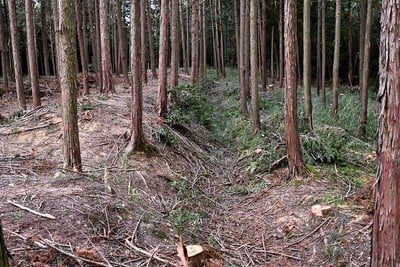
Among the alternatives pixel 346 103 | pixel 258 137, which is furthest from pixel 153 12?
pixel 258 137

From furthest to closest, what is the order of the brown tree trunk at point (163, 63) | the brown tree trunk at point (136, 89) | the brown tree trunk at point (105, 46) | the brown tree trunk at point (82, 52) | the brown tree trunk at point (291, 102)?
the brown tree trunk at point (82, 52)
the brown tree trunk at point (105, 46)
the brown tree trunk at point (163, 63)
the brown tree trunk at point (136, 89)
the brown tree trunk at point (291, 102)

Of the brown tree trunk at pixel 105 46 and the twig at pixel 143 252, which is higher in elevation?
the brown tree trunk at pixel 105 46

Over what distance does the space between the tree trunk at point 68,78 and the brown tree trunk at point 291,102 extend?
3.80 metres

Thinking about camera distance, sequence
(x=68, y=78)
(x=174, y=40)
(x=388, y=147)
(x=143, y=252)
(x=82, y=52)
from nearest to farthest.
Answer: (x=388, y=147) → (x=143, y=252) → (x=68, y=78) → (x=174, y=40) → (x=82, y=52)

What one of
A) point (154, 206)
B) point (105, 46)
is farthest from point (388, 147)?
point (105, 46)

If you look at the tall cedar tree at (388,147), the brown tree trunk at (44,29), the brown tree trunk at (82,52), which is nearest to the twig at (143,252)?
the tall cedar tree at (388,147)

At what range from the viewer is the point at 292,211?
21.3 ft

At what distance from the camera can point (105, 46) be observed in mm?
12461

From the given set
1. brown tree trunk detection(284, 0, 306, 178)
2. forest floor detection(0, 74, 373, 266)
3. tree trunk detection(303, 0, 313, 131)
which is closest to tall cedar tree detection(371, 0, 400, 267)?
forest floor detection(0, 74, 373, 266)

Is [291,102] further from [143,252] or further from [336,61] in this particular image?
[336,61]

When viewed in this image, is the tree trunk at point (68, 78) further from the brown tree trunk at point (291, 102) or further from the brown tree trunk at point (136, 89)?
the brown tree trunk at point (291, 102)

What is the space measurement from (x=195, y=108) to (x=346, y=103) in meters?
6.99

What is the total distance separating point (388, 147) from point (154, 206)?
12.9ft

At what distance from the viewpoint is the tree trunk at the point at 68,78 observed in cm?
579
